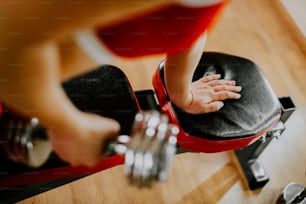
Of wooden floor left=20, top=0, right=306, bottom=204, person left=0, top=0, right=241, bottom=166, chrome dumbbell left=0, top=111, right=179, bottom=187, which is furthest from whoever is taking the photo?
wooden floor left=20, top=0, right=306, bottom=204

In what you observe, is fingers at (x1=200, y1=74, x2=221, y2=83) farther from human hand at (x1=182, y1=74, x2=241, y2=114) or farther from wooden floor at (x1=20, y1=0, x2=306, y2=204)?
wooden floor at (x1=20, y1=0, x2=306, y2=204)

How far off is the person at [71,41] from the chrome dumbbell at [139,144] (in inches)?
1.1

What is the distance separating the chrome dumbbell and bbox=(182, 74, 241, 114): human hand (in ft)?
1.06

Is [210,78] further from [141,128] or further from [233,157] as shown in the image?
[233,157]

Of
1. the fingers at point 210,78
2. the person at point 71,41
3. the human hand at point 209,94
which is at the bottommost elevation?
the human hand at point 209,94

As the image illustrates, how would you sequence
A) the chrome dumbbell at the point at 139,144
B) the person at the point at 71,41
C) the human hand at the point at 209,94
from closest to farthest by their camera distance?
the person at the point at 71,41 → the chrome dumbbell at the point at 139,144 → the human hand at the point at 209,94

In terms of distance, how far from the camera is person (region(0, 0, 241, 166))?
0.36 metres

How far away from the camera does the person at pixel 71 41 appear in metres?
0.36

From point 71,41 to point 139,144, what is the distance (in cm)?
16

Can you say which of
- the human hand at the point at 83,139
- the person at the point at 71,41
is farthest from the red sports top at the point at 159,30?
the human hand at the point at 83,139

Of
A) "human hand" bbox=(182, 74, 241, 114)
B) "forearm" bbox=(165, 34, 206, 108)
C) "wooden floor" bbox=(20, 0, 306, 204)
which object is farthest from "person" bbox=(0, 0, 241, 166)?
"wooden floor" bbox=(20, 0, 306, 204)

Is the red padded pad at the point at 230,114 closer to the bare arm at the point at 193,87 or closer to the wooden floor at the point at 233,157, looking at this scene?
the bare arm at the point at 193,87

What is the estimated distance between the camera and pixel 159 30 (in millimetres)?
419

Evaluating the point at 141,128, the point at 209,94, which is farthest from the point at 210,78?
the point at 141,128
